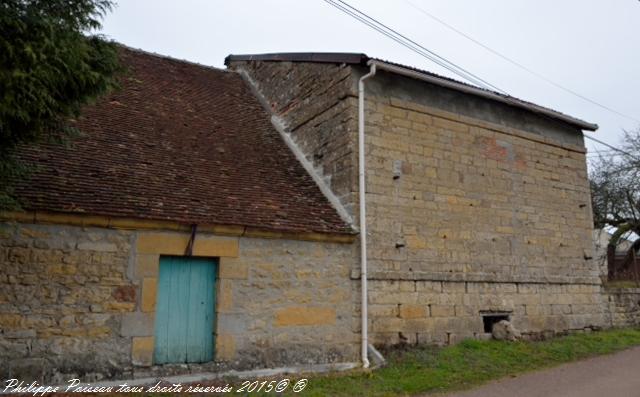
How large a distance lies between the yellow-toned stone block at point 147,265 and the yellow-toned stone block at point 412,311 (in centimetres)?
392

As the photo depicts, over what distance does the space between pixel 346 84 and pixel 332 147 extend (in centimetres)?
110

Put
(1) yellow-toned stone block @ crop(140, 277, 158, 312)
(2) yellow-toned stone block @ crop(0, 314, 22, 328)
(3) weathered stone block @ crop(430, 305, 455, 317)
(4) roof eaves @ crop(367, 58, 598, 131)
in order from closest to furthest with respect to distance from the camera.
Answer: (2) yellow-toned stone block @ crop(0, 314, 22, 328)
(1) yellow-toned stone block @ crop(140, 277, 158, 312)
(3) weathered stone block @ crop(430, 305, 455, 317)
(4) roof eaves @ crop(367, 58, 598, 131)

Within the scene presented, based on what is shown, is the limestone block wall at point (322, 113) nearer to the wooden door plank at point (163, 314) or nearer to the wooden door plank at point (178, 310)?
the wooden door plank at point (178, 310)

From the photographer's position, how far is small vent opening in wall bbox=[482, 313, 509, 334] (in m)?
9.88

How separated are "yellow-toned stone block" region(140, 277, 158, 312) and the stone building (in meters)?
0.02

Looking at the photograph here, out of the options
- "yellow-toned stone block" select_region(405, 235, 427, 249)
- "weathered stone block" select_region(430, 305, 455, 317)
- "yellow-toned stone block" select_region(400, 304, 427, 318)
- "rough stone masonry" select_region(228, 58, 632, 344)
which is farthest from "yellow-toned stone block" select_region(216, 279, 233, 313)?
"weathered stone block" select_region(430, 305, 455, 317)

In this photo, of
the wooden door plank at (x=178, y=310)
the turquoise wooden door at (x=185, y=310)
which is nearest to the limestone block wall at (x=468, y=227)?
the turquoise wooden door at (x=185, y=310)

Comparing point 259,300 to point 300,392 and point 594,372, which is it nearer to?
point 300,392

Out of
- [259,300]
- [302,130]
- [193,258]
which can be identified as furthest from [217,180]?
[302,130]

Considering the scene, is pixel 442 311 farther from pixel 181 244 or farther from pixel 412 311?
pixel 181 244

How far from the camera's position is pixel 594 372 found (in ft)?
27.0

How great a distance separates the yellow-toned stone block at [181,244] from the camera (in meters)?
6.92

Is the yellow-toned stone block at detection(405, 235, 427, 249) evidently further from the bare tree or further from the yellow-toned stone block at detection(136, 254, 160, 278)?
the bare tree

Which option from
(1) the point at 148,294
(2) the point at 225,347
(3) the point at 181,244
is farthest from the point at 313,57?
(2) the point at 225,347
